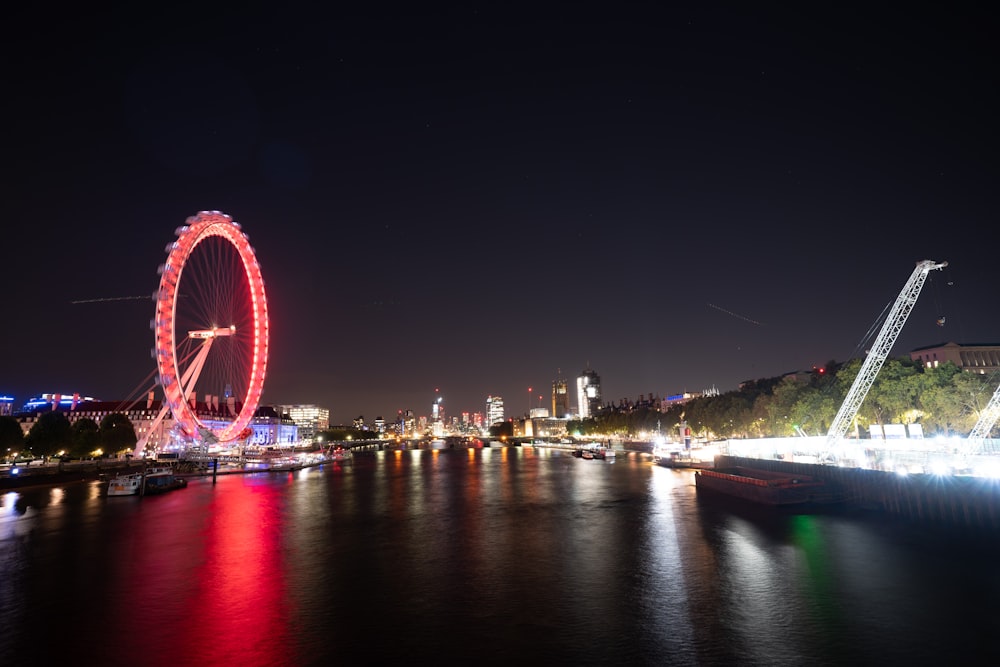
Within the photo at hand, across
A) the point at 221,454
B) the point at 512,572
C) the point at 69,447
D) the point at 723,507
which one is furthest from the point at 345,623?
the point at 221,454

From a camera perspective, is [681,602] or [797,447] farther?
[797,447]

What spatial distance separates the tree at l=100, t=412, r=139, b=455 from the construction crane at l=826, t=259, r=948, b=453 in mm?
134500

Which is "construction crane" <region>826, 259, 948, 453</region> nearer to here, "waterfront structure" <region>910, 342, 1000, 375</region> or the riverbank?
the riverbank

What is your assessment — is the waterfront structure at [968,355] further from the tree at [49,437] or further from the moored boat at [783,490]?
the tree at [49,437]

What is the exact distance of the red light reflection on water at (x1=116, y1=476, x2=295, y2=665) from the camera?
19.4 m

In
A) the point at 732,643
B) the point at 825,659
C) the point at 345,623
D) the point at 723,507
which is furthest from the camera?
the point at 723,507

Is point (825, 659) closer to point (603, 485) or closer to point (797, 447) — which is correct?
point (603, 485)

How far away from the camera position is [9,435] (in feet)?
308

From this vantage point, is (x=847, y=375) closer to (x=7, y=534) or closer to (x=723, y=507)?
(x=723, y=507)

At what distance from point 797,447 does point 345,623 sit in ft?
259

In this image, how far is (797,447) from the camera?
83062mm

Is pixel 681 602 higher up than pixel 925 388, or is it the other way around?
pixel 925 388

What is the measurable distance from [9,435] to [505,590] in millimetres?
105629

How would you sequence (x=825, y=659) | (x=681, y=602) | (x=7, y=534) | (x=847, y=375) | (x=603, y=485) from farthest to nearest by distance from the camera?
(x=847, y=375) < (x=603, y=485) < (x=7, y=534) < (x=681, y=602) < (x=825, y=659)
